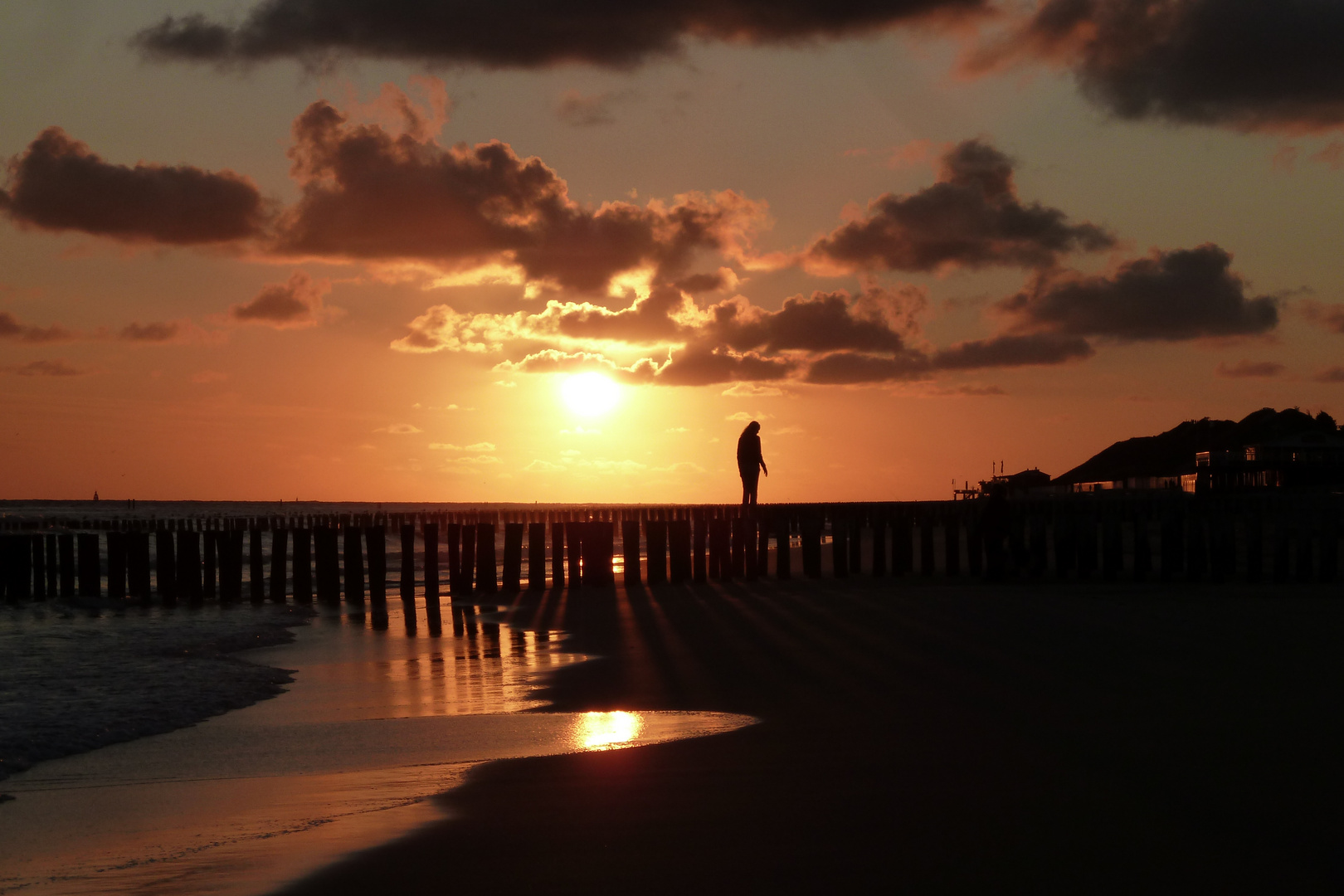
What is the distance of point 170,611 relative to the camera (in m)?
18.5

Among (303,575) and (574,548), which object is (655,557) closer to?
(574,548)

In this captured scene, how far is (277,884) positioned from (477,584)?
49.2ft

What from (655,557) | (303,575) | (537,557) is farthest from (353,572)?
(655,557)

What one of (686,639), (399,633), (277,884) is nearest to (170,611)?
(399,633)

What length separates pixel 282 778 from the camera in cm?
612

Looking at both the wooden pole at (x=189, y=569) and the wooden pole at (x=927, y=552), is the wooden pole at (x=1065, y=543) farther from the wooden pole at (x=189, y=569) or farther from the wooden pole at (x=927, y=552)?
the wooden pole at (x=189, y=569)

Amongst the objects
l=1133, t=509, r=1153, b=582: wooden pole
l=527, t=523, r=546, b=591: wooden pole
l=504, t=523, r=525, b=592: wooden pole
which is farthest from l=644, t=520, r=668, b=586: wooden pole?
l=1133, t=509, r=1153, b=582: wooden pole

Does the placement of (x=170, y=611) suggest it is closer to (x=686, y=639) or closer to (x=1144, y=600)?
(x=686, y=639)

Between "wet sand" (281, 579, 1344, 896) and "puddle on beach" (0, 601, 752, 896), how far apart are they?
32 centimetres

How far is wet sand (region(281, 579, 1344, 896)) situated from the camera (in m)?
4.08

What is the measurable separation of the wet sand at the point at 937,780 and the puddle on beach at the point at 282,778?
12.6 inches


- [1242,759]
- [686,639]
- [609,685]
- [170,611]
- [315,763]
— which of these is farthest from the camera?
[170,611]

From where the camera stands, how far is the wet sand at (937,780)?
13.4 feet

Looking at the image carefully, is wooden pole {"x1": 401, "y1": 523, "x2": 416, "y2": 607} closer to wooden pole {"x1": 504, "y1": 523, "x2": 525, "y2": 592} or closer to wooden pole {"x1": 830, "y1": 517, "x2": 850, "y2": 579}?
wooden pole {"x1": 504, "y1": 523, "x2": 525, "y2": 592}
